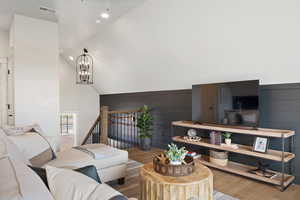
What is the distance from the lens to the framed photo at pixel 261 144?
2.72 m

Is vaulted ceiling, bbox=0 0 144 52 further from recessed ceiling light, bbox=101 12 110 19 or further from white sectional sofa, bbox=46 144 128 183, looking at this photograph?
white sectional sofa, bbox=46 144 128 183

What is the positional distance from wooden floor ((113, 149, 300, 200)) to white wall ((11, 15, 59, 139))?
2.53 metres

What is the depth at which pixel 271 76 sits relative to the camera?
288cm

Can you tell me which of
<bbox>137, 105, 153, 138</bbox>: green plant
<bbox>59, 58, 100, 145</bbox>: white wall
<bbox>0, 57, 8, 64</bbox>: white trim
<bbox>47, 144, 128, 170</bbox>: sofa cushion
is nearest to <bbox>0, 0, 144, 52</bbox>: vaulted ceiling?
<bbox>0, 57, 8, 64</bbox>: white trim

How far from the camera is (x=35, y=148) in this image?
7.54 ft

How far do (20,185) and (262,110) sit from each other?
3351 mm

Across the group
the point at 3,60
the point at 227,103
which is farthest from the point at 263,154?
the point at 3,60

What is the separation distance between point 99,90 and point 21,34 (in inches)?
155

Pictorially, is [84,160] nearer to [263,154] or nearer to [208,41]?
[263,154]

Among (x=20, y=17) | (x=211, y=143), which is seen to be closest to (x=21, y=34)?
(x=20, y=17)

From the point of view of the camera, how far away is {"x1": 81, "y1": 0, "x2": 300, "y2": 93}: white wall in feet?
8.05

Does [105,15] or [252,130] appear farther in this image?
[105,15]

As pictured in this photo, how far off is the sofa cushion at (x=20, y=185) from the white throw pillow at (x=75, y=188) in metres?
0.09

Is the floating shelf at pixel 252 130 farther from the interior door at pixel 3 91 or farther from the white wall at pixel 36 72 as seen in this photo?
the interior door at pixel 3 91
